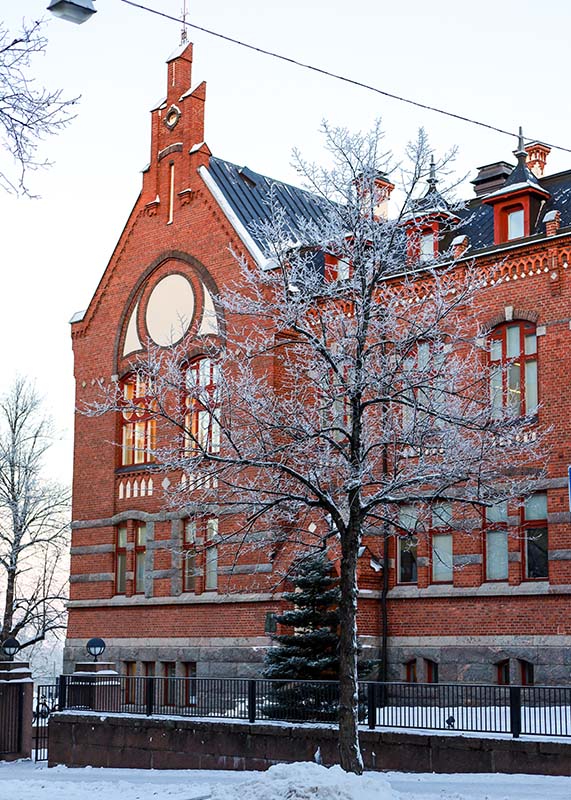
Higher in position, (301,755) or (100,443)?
(100,443)

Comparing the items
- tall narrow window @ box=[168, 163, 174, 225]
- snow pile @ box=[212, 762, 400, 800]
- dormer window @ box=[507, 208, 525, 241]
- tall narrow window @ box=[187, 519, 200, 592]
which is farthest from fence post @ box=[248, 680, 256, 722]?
tall narrow window @ box=[168, 163, 174, 225]

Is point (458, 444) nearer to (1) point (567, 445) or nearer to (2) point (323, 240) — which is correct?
(2) point (323, 240)

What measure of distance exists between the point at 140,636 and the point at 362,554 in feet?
26.5

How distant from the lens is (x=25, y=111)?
12.3m

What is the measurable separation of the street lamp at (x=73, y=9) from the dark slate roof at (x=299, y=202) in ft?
48.0

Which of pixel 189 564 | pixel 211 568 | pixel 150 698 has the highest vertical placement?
pixel 189 564

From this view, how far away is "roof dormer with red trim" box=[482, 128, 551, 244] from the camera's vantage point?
98.7ft

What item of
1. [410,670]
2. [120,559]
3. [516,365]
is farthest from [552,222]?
[120,559]

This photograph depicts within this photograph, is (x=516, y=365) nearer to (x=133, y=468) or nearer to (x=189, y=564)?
(x=189, y=564)

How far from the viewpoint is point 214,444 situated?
81.9ft

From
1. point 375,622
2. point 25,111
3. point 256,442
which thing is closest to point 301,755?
point 256,442

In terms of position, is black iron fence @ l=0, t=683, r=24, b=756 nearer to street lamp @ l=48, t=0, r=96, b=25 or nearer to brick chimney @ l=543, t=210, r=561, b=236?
brick chimney @ l=543, t=210, r=561, b=236

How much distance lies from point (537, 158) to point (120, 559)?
17650 mm

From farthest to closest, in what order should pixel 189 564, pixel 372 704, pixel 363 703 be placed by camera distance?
pixel 189 564
pixel 363 703
pixel 372 704
